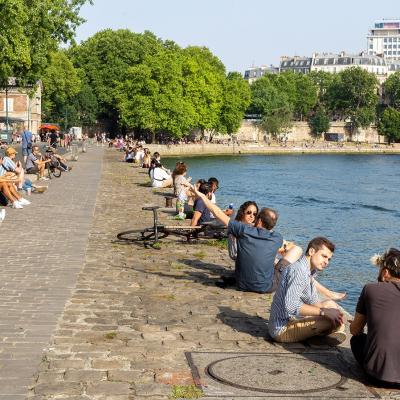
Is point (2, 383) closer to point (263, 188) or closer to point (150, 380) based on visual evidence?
point (150, 380)

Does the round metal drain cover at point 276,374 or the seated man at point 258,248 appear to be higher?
the seated man at point 258,248

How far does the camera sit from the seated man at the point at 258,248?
9734 mm

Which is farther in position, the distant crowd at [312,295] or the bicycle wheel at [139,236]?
the bicycle wheel at [139,236]

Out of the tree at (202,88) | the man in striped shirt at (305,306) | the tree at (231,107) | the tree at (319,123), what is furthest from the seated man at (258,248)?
the tree at (319,123)

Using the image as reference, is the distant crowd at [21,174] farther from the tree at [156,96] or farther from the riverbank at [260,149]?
the riverbank at [260,149]

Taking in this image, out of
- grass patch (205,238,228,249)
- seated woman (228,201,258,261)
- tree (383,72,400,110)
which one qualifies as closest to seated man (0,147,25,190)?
grass patch (205,238,228,249)

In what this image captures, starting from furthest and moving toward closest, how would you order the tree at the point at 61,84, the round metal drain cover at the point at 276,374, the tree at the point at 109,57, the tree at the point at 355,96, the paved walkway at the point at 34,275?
the tree at the point at 355,96
the tree at the point at 109,57
the tree at the point at 61,84
the paved walkway at the point at 34,275
the round metal drain cover at the point at 276,374

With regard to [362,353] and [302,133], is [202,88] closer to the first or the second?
[302,133]

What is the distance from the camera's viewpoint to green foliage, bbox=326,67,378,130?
486ft

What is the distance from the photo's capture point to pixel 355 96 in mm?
149375

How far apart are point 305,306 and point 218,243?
23.8 ft

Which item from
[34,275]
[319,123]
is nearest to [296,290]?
[34,275]

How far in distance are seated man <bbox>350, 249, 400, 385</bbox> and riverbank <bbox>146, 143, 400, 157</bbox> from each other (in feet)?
263

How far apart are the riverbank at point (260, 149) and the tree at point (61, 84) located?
1292 cm
